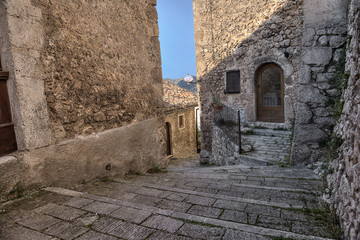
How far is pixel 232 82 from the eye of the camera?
8961mm

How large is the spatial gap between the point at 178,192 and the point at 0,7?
8.14 feet

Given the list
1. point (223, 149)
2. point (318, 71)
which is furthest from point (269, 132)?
point (318, 71)

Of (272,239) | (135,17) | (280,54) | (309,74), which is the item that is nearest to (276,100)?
(280,54)

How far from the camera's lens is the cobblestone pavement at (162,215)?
5.28 feet

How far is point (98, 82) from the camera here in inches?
127

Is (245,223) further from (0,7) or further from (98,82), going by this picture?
(0,7)

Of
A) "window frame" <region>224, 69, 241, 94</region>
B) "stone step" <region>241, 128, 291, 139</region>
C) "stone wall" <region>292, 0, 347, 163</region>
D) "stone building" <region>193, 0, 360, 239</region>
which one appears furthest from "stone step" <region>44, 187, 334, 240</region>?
"window frame" <region>224, 69, 241, 94</region>

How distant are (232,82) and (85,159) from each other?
7.06 meters

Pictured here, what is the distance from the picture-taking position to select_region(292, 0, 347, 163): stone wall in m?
3.69

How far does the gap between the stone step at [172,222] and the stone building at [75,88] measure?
70cm

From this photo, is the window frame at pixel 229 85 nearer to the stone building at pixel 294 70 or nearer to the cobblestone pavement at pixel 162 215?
the stone building at pixel 294 70

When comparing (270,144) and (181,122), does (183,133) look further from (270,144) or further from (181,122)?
(270,144)

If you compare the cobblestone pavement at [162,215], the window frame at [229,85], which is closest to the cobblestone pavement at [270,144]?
the window frame at [229,85]

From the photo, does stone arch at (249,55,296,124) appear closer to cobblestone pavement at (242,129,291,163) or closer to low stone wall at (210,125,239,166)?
cobblestone pavement at (242,129,291,163)
